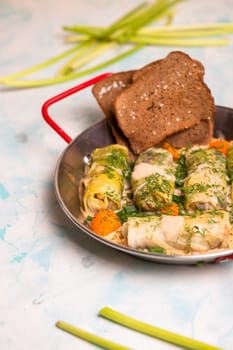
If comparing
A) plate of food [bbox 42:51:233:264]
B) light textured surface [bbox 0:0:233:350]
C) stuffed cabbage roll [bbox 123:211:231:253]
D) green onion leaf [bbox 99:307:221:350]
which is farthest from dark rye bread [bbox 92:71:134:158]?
green onion leaf [bbox 99:307:221:350]

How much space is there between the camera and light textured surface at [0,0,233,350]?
2.06 m

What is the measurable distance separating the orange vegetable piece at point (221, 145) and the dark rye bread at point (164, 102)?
0.34 feet

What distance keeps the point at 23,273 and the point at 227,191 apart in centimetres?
81

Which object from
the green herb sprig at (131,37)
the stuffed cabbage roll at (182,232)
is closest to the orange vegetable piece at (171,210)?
the stuffed cabbage roll at (182,232)

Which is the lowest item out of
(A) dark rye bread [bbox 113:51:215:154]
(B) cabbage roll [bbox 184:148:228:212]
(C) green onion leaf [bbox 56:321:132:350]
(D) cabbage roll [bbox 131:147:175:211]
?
(C) green onion leaf [bbox 56:321:132:350]

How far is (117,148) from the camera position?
2.69 m

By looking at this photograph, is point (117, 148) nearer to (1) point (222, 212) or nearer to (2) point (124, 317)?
(1) point (222, 212)

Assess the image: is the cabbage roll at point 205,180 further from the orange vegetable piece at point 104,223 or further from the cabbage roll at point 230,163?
the orange vegetable piece at point 104,223

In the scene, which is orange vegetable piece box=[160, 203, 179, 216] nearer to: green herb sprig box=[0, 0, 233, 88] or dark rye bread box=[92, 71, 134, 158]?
dark rye bread box=[92, 71, 134, 158]

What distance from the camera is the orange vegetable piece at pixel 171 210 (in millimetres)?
2365

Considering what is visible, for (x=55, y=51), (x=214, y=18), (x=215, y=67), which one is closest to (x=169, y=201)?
(x=215, y=67)

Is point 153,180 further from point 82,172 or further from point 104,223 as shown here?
point 82,172

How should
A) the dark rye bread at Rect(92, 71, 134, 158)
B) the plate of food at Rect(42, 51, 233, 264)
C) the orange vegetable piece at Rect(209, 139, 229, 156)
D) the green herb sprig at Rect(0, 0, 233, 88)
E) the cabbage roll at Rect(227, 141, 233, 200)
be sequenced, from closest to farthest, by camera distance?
1. the plate of food at Rect(42, 51, 233, 264)
2. the cabbage roll at Rect(227, 141, 233, 200)
3. the orange vegetable piece at Rect(209, 139, 229, 156)
4. the dark rye bread at Rect(92, 71, 134, 158)
5. the green herb sprig at Rect(0, 0, 233, 88)

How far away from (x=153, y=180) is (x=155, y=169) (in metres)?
0.09
